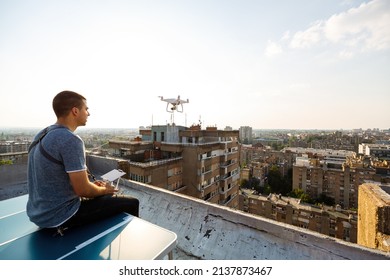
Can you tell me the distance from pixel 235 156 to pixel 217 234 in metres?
23.4

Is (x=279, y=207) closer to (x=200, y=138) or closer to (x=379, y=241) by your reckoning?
(x=200, y=138)

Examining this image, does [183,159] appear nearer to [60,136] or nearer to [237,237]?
[237,237]

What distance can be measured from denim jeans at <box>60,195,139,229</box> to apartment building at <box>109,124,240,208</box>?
13.0 meters

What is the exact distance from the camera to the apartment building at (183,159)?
16634mm

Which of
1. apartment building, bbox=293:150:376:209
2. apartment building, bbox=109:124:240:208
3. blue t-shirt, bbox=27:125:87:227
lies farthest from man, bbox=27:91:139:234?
apartment building, bbox=293:150:376:209

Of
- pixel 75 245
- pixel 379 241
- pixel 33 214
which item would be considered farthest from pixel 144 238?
pixel 379 241

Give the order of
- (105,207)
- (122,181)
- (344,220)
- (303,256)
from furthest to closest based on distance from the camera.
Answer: (344,220)
(122,181)
(303,256)
(105,207)

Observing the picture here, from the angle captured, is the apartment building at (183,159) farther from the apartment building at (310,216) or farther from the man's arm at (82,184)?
the apartment building at (310,216)

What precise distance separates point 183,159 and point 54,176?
56.7ft

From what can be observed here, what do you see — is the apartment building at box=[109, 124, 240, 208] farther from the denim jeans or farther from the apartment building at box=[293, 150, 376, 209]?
the apartment building at box=[293, 150, 376, 209]

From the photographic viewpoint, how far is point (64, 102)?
78.3 inches

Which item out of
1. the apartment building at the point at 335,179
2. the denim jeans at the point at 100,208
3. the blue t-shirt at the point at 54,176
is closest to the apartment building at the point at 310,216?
the apartment building at the point at 335,179

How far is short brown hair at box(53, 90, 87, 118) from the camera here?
1972 millimetres
